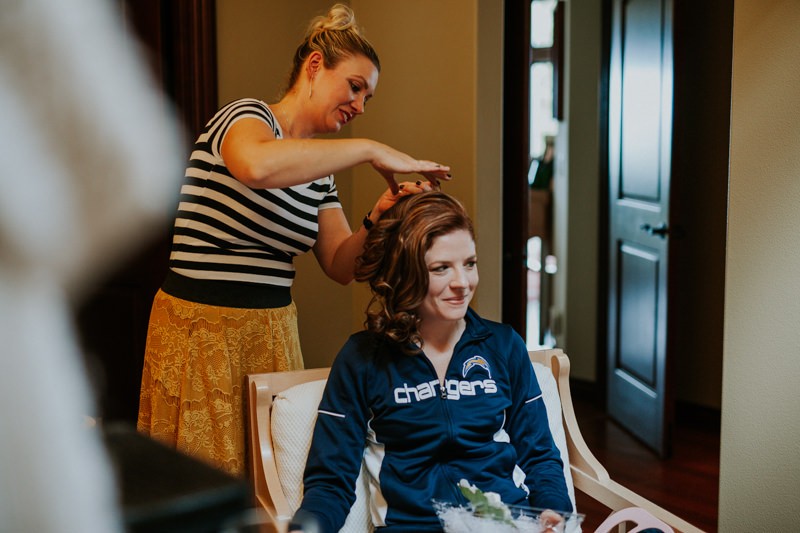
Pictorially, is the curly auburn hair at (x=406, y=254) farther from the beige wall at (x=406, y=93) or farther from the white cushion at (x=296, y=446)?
the beige wall at (x=406, y=93)

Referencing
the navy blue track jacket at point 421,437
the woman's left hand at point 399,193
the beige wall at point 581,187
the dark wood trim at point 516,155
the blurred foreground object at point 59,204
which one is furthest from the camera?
the beige wall at point 581,187

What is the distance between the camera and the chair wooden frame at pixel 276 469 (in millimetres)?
1616

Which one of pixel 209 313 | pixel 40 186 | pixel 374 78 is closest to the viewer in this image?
pixel 40 186

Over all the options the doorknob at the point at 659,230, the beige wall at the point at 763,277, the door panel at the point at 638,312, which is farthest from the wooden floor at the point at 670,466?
the beige wall at the point at 763,277

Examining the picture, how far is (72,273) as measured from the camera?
260 mm

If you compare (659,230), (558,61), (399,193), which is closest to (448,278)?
(399,193)

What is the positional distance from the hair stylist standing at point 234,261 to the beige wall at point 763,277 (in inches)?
28.3

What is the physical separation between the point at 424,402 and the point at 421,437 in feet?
0.22

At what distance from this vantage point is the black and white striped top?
174 centimetres

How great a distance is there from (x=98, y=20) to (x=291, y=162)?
1.28 m

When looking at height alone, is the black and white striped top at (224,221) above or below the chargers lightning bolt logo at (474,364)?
above

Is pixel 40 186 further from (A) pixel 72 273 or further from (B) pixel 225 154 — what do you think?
(B) pixel 225 154

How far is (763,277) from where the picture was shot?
185cm

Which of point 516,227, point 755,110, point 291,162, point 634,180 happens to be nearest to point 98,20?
point 291,162
